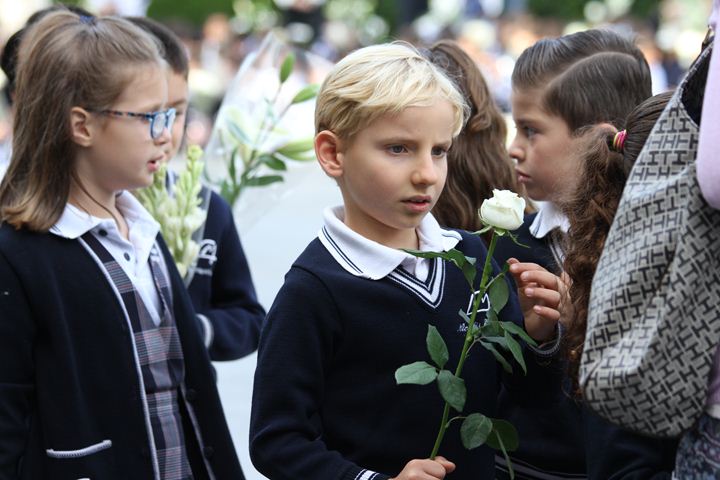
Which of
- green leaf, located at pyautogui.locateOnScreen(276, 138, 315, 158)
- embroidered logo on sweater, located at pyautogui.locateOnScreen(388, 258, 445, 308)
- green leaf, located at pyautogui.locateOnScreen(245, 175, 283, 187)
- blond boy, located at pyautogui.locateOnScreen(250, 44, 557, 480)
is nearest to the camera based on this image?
blond boy, located at pyautogui.locateOnScreen(250, 44, 557, 480)

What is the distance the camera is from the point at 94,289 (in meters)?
2.84

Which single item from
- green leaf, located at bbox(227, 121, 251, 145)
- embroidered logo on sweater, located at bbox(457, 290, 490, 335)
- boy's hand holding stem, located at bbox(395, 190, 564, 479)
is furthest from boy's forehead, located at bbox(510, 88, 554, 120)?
green leaf, located at bbox(227, 121, 251, 145)

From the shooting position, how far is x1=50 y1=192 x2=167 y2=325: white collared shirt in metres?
2.88

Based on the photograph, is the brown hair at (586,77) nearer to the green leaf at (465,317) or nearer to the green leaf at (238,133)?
the green leaf at (465,317)

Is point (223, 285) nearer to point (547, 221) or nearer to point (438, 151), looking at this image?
point (547, 221)

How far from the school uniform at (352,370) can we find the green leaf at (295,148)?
1.56 m

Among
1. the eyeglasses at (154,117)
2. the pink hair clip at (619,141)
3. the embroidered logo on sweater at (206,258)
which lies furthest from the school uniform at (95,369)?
the pink hair clip at (619,141)

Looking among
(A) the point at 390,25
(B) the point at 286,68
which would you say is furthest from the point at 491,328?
(A) the point at 390,25

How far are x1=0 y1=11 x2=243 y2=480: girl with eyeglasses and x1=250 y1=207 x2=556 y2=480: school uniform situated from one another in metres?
0.69

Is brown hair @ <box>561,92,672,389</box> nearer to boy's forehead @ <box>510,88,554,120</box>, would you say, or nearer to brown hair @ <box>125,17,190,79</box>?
boy's forehead @ <box>510,88,554,120</box>

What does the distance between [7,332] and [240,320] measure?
956 mm

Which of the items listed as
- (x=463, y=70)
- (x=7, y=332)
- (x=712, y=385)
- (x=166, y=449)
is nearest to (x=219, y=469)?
(x=166, y=449)

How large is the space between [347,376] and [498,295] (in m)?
0.34

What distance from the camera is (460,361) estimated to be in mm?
2137
